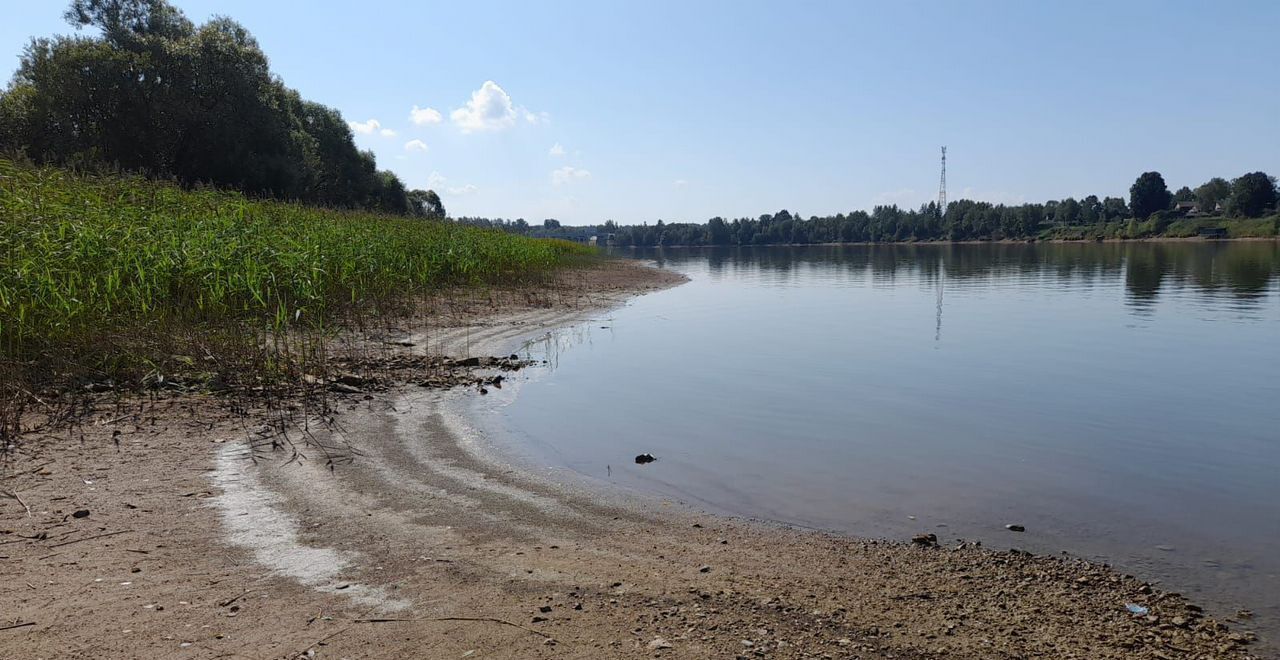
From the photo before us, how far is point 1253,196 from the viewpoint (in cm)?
15562

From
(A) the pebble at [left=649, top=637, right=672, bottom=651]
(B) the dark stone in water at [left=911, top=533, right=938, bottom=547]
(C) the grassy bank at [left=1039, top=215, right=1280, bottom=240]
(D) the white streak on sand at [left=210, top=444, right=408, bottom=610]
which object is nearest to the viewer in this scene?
(A) the pebble at [left=649, top=637, right=672, bottom=651]

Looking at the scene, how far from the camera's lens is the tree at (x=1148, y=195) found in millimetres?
185000

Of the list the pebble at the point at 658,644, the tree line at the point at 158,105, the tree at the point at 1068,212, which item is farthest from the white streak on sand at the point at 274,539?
the tree at the point at 1068,212

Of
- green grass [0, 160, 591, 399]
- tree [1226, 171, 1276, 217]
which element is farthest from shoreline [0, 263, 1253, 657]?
tree [1226, 171, 1276, 217]

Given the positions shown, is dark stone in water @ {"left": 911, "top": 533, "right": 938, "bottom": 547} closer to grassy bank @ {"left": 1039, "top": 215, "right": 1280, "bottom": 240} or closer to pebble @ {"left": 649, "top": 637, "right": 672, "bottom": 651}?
pebble @ {"left": 649, "top": 637, "right": 672, "bottom": 651}

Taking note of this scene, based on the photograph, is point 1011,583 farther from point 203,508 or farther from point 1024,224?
point 1024,224

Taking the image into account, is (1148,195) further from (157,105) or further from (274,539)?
(274,539)

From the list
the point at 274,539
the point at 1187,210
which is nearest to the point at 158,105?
the point at 274,539

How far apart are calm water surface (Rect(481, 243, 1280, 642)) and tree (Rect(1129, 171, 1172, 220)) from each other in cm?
19478

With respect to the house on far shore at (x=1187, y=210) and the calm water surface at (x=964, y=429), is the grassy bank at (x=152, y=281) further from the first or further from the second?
the house on far shore at (x=1187, y=210)

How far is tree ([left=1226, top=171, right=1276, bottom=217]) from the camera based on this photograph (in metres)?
156

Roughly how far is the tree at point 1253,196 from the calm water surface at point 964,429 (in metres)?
171

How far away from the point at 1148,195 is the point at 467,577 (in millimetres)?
223997

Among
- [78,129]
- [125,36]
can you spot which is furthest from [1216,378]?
[125,36]
